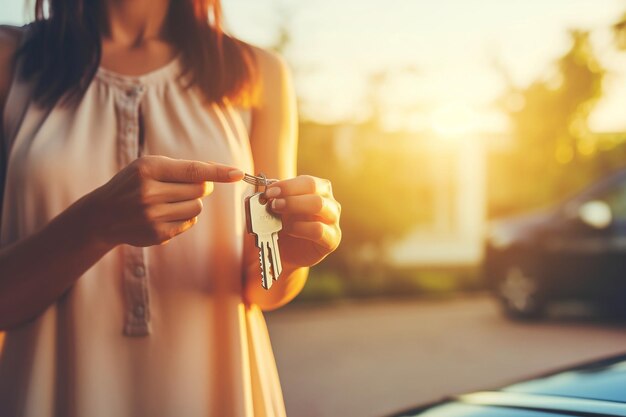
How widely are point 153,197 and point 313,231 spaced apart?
0.87ft

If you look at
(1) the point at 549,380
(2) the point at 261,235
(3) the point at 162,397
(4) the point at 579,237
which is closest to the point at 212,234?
(2) the point at 261,235

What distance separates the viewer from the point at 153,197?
3.56 feet

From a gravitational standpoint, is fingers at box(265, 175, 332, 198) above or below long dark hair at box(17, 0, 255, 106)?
below

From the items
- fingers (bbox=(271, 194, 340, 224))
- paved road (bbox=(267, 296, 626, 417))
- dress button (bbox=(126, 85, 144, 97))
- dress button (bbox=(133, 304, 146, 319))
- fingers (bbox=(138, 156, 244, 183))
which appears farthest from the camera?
paved road (bbox=(267, 296, 626, 417))

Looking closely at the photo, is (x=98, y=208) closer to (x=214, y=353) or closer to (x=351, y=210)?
(x=214, y=353)

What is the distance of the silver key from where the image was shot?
48.7 inches

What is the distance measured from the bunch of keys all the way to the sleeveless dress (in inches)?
5.1

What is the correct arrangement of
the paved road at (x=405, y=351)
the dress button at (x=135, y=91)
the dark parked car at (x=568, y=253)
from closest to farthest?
A: the dress button at (x=135, y=91) → the paved road at (x=405, y=351) → the dark parked car at (x=568, y=253)

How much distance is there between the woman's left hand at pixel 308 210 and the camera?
1.21 metres

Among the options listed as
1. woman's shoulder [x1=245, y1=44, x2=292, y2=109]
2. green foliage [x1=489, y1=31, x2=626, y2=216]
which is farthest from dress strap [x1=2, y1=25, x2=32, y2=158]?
green foliage [x1=489, y1=31, x2=626, y2=216]

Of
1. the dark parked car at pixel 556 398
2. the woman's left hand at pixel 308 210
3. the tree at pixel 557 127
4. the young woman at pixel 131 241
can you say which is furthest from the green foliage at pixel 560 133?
the woman's left hand at pixel 308 210

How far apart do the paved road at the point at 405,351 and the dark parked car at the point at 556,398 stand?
3575 millimetres

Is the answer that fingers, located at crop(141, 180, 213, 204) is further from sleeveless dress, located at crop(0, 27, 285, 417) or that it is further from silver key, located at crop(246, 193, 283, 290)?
sleeveless dress, located at crop(0, 27, 285, 417)

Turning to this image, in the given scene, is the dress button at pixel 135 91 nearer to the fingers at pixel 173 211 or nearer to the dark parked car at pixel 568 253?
the fingers at pixel 173 211
